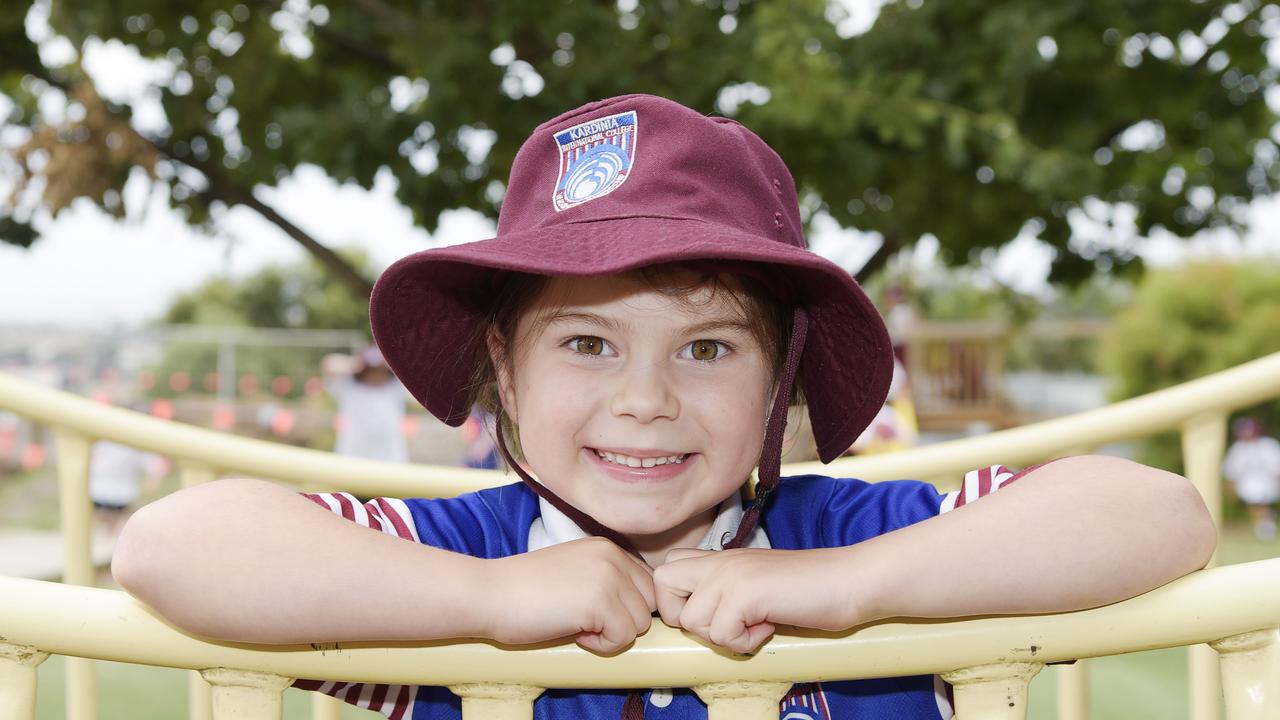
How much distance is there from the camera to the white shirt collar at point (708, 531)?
1133 millimetres

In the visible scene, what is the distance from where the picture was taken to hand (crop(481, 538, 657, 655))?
69cm

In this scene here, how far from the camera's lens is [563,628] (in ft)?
2.27

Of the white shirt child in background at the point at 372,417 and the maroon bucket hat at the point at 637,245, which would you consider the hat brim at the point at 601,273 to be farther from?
Answer: the white shirt child in background at the point at 372,417

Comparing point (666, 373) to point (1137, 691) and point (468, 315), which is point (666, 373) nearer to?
point (468, 315)

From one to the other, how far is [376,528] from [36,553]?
18.0ft

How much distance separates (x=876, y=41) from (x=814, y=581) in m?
2.90

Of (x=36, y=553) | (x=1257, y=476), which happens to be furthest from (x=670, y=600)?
(x=1257, y=476)

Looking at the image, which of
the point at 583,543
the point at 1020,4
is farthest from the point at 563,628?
the point at 1020,4

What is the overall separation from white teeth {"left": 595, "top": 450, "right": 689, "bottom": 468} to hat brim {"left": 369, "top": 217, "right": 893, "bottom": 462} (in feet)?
0.64

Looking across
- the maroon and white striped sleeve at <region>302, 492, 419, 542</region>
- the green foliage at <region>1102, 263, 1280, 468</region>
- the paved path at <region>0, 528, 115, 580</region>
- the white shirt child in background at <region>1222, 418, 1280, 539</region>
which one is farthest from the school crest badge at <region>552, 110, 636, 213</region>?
the green foliage at <region>1102, 263, 1280, 468</region>

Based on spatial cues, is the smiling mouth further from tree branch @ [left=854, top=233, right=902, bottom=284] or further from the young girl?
tree branch @ [left=854, top=233, right=902, bottom=284]

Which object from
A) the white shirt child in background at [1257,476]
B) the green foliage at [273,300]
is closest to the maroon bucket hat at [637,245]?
the white shirt child in background at [1257,476]

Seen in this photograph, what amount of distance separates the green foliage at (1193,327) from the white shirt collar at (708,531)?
8768mm

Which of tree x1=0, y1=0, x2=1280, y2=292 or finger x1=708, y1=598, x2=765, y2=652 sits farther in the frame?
tree x1=0, y1=0, x2=1280, y2=292
